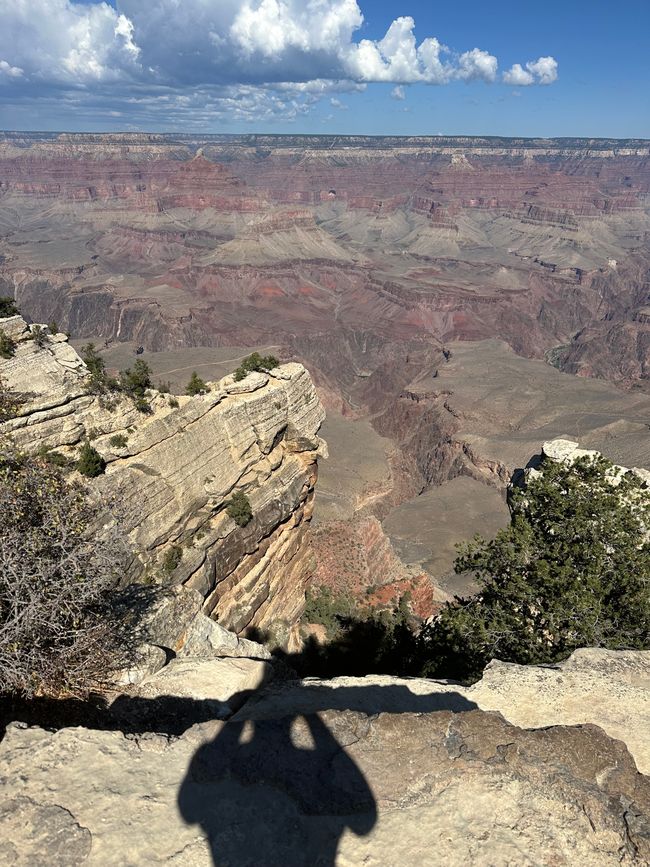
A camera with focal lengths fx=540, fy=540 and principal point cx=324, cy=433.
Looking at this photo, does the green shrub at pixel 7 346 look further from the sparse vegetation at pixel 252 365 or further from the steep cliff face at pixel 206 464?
the sparse vegetation at pixel 252 365

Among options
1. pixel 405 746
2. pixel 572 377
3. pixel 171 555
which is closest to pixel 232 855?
pixel 405 746

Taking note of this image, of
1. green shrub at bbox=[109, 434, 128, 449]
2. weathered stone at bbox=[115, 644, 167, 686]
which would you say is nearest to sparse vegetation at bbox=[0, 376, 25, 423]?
green shrub at bbox=[109, 434, 128, 449]

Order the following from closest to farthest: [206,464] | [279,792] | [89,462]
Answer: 1. [279,792]
2. [89,462]
3. [206,464]

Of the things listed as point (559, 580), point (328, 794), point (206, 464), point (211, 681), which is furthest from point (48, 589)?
point (206, 464)

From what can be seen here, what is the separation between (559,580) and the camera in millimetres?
16328

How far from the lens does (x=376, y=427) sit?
10669 centimetres

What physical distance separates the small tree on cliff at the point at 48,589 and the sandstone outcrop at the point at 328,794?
3.89 feet

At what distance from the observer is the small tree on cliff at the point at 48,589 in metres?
8.98

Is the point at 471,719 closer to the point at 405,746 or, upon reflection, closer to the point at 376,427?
the point at 405,746

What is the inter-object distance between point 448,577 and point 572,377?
76.5m

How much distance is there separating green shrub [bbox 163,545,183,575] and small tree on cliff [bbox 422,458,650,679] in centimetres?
1193

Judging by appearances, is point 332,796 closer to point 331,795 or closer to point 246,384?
point 331,795

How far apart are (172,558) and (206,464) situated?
5103 mm

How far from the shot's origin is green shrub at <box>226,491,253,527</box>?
28.3m
